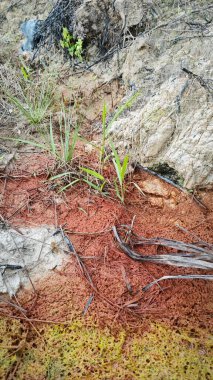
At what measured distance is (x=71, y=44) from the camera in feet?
9.75

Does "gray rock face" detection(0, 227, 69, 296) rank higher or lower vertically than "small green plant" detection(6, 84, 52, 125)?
lower

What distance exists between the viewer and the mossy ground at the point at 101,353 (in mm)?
1226

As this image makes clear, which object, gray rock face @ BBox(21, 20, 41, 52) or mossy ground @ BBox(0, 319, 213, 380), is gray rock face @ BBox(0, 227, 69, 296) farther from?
gray rock face @ BBox(21, 20, 41, 52)

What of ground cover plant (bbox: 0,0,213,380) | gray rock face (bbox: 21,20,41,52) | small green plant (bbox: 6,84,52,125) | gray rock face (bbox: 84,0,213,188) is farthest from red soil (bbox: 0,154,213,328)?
gray rock face (bbox: 21,20,41,52)

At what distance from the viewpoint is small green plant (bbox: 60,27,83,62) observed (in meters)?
2.82

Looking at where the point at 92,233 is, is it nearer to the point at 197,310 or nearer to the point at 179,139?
the point at 197,310

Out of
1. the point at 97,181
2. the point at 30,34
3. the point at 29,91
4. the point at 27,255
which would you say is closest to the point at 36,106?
the point at 29,91

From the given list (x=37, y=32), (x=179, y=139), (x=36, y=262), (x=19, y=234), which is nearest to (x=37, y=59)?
(x=37, y=32)

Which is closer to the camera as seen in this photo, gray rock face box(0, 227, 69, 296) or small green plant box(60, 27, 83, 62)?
gray rock face box(0, 227, 69, 296)

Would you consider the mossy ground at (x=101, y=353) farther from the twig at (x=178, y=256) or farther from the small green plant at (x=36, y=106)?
the small green plant at (x=36, y=106)

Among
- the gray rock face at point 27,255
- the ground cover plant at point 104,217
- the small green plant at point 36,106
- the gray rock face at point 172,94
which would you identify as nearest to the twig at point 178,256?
the ground cover plant at point 104,217

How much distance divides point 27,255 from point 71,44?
89.3 inches

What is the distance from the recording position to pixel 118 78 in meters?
2.68

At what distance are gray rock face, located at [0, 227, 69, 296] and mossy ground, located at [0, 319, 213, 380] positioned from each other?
0.71ft
